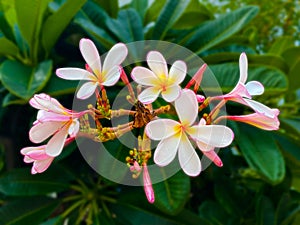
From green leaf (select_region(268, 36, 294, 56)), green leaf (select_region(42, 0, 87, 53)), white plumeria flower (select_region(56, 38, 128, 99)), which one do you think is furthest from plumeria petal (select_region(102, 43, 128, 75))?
green leaf (select_region(268, 36, 294, 56))

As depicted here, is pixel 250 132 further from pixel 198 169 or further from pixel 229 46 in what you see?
pixel 198 169

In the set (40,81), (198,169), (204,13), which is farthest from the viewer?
(204,13)

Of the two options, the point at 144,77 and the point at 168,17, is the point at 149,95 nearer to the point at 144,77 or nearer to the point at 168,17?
the point at 144,77

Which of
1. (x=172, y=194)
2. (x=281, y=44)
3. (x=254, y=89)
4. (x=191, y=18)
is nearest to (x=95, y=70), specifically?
(x=254, y=89)

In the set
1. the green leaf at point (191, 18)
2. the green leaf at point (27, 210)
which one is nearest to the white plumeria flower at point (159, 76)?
Answer: the green leaf at point (27, 210)

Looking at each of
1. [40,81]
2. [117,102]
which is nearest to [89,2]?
[40,81]
